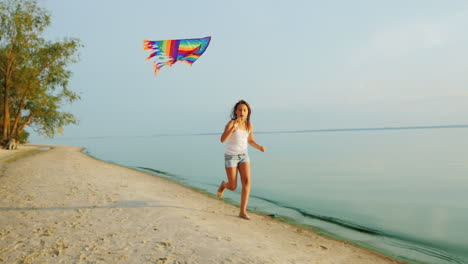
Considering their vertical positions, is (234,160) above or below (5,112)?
below

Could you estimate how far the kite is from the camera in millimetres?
7512

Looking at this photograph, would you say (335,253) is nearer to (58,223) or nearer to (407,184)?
(58,223)

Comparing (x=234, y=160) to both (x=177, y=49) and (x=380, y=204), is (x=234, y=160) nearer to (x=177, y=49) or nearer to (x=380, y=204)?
(x=177, y=49)

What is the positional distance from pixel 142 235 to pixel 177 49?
4699 millimetres

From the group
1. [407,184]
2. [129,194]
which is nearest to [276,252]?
[129,194]

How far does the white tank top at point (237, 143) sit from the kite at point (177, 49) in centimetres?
262

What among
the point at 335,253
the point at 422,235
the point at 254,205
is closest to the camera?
the point at 335,253

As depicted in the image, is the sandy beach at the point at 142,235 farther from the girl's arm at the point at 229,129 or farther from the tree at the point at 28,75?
the tree at the point at 28,75

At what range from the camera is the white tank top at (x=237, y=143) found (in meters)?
5.84

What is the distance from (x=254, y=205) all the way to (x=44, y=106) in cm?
2830

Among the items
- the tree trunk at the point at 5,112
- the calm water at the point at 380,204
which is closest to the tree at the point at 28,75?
the tree trunk at the point at 5,112

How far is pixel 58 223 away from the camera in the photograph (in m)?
5.43

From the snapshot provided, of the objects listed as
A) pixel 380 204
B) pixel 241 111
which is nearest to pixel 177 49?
pixel 241 111

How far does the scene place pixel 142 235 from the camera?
483 cm
